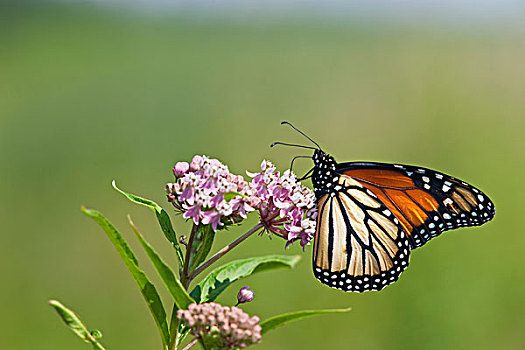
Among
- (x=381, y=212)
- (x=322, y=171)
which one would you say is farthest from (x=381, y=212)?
(x=322, y=171)

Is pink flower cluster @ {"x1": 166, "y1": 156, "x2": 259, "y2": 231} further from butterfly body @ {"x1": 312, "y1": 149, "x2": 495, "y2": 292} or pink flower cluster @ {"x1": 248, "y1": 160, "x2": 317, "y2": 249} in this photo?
butterfly body @ {"x1": 312, "y1": 149, "x2": 495, "y2": 292}

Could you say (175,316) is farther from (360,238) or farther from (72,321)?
(360,238)

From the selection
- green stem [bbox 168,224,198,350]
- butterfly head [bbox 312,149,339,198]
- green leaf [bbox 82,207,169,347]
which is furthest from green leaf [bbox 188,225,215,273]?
butterfly head [bbox 312,149,339,198]

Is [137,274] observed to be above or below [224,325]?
above

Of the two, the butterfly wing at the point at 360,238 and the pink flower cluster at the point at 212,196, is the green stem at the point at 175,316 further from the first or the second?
the butterfly wing at the point at 360,238

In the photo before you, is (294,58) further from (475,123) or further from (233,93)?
(475,123)

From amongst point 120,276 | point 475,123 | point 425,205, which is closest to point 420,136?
point 475,123

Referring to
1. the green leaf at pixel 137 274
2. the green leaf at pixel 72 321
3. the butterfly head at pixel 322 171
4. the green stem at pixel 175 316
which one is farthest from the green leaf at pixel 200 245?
the butterfly head at pixel 322 171
